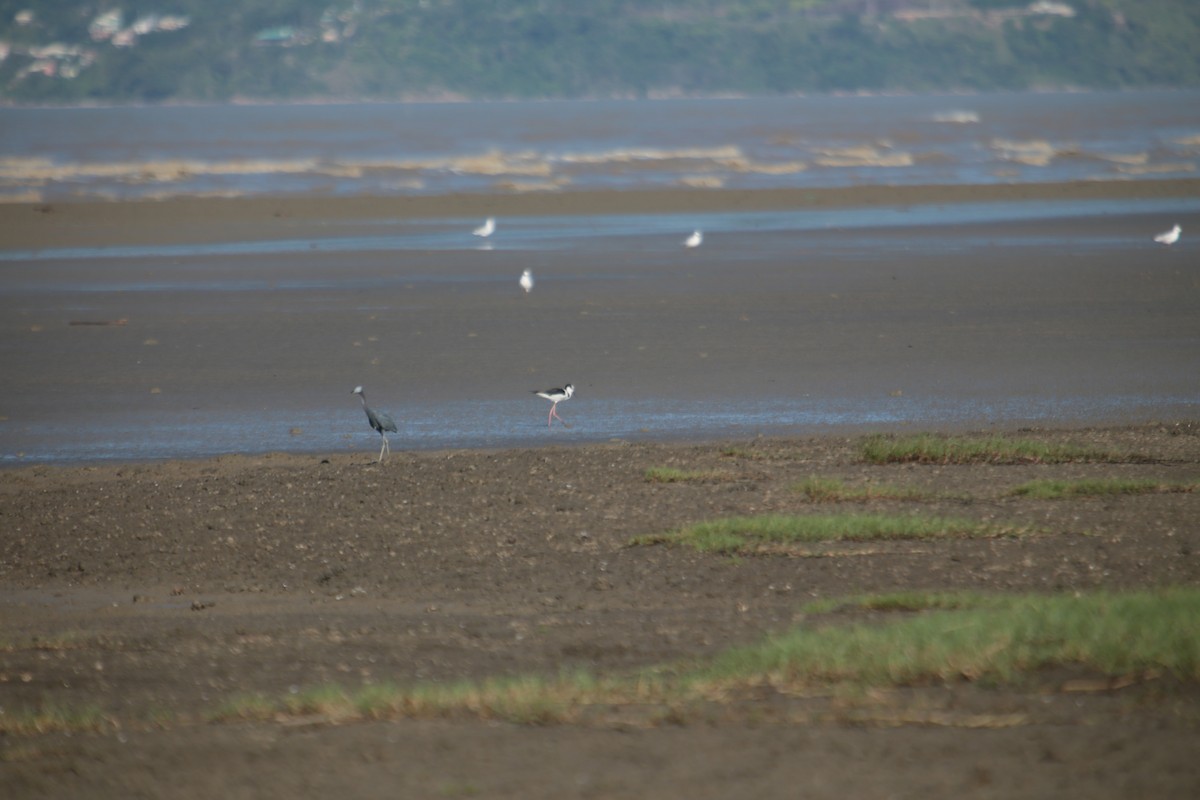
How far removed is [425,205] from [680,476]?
27.8 metres

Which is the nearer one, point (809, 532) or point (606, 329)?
point (809, 532)

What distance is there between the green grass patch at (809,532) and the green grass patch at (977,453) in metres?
1.93

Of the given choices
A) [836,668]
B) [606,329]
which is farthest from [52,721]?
[606,329]

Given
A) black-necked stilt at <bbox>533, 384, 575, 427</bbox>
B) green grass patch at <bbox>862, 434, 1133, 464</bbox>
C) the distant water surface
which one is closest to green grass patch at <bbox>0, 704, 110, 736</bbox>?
green grass patch at <bbox>862, 434, 1133, 464</bbox>

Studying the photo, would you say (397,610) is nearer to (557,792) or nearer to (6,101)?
(557,792)

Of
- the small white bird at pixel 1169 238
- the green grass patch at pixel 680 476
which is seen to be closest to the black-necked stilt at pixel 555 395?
the green grass patch at pixel 680 476

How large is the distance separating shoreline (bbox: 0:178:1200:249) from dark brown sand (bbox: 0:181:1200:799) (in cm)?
1370

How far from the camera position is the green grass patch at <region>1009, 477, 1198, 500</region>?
32.9ft

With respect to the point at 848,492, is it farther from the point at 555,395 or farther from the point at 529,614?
the point at 555,395

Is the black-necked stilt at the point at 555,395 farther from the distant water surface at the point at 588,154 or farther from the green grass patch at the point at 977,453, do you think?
the distant water surface at the point at 588,154

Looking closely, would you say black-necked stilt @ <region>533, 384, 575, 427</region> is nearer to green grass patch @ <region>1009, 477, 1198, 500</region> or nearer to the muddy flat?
the muddy flat

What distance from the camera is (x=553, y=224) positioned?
33.5 metres

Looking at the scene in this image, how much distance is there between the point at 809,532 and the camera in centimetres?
914

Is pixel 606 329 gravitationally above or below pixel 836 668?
above
